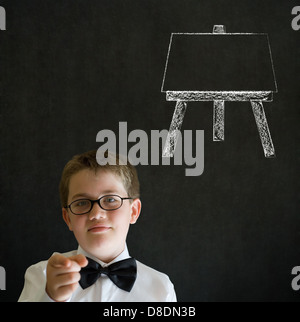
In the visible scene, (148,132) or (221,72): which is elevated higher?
(221,72)

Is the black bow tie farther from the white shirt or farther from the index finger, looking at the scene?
the index finger

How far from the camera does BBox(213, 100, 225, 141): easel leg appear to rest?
204 cm

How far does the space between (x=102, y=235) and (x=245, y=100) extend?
3.78 ft

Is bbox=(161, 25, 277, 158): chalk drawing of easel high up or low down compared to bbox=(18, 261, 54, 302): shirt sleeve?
up

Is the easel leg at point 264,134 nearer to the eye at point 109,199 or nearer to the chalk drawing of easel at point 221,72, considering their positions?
the chalk drawing of easel at point 221,72

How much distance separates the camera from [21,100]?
2018 millimetres

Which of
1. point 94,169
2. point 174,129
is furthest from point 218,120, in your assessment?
point 94,169

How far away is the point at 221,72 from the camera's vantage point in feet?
6.75

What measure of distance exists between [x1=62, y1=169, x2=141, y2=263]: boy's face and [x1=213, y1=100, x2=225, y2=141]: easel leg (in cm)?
82

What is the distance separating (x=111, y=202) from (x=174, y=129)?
831 mm

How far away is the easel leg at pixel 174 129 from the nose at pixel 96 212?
2.74 ft

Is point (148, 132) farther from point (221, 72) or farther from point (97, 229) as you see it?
point (97, 229)

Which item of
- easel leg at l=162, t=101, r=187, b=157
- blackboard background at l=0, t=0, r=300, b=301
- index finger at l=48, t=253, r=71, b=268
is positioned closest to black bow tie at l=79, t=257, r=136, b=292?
index finger at l=48, t=253, r=71, b=268

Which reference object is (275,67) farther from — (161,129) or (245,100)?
(161,129)
